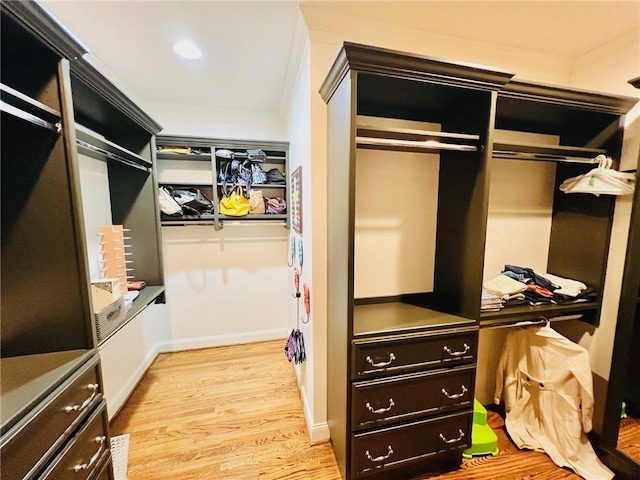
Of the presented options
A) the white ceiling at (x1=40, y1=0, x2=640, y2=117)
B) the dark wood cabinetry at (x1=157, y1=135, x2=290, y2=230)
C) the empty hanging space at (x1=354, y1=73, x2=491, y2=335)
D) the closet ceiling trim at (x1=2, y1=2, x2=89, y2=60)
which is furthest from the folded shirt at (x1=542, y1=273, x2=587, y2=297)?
the closet ceiling trim at (x1=2, y1=2, x2=89, y2=60)

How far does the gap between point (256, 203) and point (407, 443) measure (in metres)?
2.33

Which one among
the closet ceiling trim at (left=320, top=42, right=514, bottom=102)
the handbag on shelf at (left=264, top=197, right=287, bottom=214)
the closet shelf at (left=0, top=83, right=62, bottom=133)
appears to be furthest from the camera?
the handbag on shelf at (left=264, top=197, right=287, bottom=214)

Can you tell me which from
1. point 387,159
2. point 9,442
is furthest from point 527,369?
point 9,442

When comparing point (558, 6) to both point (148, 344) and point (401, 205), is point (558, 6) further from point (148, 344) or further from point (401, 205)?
point (148, 344)

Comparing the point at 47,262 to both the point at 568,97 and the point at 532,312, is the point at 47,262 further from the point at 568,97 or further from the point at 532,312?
the point at 568,97

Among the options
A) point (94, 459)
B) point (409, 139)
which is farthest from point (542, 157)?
point (94, 459)

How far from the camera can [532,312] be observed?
1.65 m

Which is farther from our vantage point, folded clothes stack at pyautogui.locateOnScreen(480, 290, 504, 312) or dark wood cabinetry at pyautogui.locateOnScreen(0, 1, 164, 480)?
folded clothes stack at pyautogui.locateOnScreen(480, 290, 504, 312)

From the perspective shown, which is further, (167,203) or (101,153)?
(167,203)

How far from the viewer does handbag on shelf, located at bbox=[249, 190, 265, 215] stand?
9.16 ft

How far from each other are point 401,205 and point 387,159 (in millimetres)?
312

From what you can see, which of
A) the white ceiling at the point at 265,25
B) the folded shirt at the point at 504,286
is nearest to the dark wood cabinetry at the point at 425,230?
the folded shirt at the point at 504,286

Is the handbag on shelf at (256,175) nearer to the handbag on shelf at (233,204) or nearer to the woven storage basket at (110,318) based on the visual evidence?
the handbag on shelf at (233,204)

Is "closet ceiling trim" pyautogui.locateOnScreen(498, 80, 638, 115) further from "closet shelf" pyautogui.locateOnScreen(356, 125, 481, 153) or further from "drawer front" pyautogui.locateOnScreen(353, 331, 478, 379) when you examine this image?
"drawer front" pyautogui.locateOnScreen(353, 331, 478, 379)
